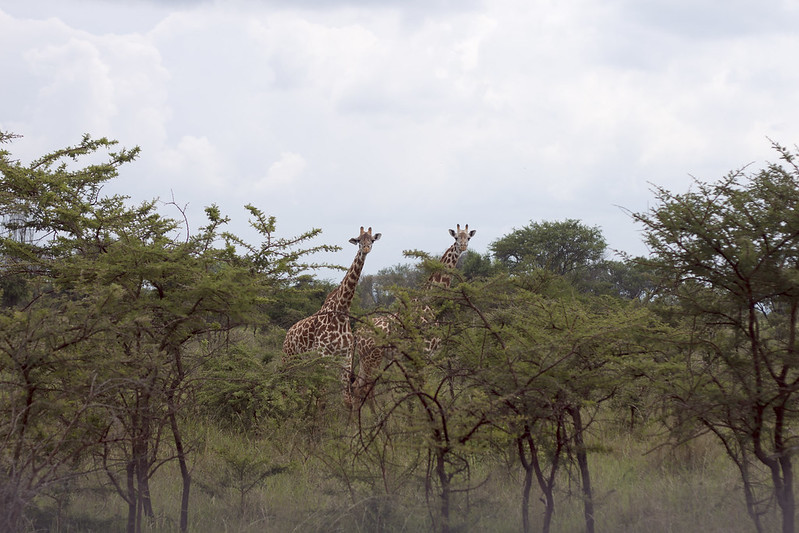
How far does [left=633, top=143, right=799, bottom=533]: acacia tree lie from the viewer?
16.8 ft

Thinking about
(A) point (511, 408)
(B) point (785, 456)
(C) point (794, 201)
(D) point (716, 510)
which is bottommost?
(D) point (716, 510)

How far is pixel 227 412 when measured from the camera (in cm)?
1002

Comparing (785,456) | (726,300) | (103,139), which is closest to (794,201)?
(726,300)

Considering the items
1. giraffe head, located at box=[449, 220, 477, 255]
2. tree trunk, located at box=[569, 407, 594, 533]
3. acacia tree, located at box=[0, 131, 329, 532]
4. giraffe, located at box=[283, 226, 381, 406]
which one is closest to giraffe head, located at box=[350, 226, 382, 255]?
giraffe, located at box=[283, 226, 381, 406]

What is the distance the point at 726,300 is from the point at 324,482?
3.73 m

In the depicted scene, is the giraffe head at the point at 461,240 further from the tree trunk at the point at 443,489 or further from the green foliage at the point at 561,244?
the green foliage at the point at 561,244

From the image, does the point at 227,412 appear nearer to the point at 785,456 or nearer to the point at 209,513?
the point at 209,513

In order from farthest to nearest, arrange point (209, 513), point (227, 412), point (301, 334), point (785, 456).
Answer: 1. point (301, 334)
2. point (227, 412)
3. point (209, 513)
4. point (785, 456)

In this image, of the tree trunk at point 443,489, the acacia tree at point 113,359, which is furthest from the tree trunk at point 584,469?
the acacia tree at point 113,359

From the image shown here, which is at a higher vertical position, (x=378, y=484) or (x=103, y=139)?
(x=103, y=139)

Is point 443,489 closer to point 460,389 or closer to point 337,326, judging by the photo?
point 460,389

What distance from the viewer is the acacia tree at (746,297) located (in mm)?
5117

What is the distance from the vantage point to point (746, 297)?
5.25 meters

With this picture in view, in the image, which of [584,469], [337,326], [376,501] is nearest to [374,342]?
[337,326]
